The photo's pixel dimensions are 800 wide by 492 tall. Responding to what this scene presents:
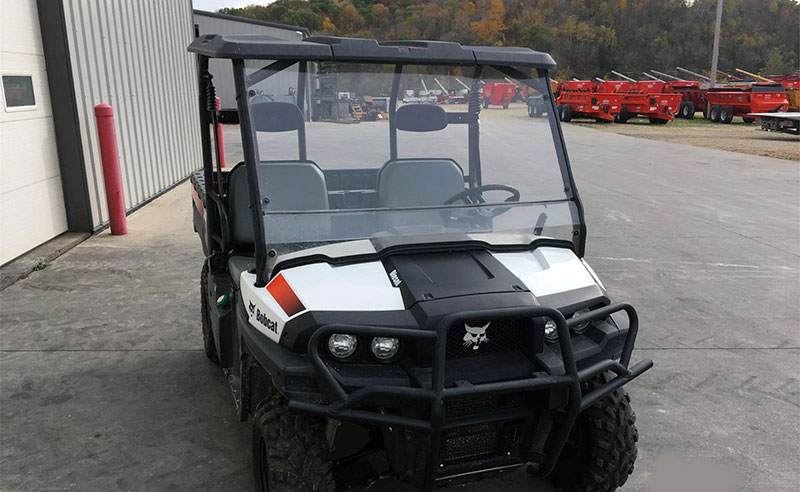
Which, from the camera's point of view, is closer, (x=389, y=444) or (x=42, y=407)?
(x=389, y=444)

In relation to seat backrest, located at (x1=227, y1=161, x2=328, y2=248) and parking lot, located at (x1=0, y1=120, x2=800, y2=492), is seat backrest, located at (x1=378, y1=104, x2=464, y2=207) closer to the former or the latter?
seat backrest, located at (x1=227, y1=161, x2=328, y2=248)

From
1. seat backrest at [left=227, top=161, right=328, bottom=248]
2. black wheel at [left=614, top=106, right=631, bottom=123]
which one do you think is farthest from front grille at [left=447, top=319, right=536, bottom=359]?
black wheel at [left=614, top=106, right=631, bottom=123]

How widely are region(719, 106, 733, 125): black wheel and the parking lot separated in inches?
812

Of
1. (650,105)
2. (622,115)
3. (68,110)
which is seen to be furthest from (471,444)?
(622,115)

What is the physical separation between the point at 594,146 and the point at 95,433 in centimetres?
1617

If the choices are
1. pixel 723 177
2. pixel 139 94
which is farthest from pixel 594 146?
pixel 139 94

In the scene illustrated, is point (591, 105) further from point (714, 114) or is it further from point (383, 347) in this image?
point (383, 347)

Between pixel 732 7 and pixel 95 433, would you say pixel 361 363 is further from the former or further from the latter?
pixel 732 7

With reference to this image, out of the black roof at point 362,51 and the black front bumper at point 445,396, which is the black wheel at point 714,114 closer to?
the black roof at point 362,51

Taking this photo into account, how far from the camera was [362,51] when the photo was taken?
2.63 meters

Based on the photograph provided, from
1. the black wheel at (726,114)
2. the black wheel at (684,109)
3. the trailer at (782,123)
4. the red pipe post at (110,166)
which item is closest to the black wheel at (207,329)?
the red pipe post at (110,166)

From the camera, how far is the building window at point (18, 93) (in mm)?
5980

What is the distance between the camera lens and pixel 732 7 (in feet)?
242

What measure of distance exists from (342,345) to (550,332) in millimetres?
742
